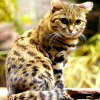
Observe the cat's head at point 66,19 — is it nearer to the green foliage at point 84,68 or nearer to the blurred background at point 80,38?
the blurred background at point 80,38

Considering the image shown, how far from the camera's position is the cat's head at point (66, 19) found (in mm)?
2039

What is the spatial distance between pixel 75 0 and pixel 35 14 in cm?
136

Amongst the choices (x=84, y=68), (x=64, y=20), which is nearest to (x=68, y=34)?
(x=64, y=20)

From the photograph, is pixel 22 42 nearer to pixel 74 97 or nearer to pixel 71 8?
pixel 71 8

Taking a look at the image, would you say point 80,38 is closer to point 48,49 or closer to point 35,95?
point 48,49

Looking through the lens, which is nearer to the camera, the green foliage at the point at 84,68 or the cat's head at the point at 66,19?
the cat's head at the point at 66,19

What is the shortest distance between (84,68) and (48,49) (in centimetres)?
237

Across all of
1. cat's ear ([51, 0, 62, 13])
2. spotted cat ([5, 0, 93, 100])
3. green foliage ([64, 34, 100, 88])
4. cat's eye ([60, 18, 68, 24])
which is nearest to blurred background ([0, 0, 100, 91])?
green foliage ([64, 34, 100, 88])

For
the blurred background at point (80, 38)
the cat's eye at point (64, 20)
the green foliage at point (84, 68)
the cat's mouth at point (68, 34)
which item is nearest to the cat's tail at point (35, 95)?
the cat's mouth at point (68, 34)

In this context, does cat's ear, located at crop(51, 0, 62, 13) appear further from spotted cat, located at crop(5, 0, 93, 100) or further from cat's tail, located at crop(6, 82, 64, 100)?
cat's tail, located at crop(6, 82, 64, 100)

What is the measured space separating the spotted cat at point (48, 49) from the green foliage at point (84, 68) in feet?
6.19

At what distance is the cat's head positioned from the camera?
204 centimetres

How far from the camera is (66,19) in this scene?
2.04 m

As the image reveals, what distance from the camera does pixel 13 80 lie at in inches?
69.8
